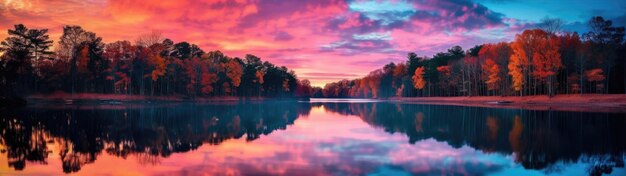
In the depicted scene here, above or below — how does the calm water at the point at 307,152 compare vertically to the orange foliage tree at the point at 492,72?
below

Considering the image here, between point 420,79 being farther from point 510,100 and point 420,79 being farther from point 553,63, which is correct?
point 553,63

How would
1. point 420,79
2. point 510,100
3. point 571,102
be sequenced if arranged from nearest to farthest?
point 571,102 < point 510,100 < point 420,79

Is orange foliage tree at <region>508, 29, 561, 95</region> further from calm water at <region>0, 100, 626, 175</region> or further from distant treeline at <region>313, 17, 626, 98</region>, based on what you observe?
calm water at <region>0, 100, 626, 175</region>

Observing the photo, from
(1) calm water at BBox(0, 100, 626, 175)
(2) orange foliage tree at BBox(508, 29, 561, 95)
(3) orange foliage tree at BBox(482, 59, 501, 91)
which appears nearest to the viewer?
(1) calm water at BBox(0, 100, 626, 175)

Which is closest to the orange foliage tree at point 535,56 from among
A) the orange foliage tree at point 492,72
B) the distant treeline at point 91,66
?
the orange foliage tree at point 492,72

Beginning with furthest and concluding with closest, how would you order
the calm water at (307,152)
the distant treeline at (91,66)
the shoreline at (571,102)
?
the distant treeline at (91,66) < the shoreline at (571,102) < the calm water at (307,152)

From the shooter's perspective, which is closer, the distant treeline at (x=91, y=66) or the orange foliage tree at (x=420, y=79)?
the distant treeline at (x=91, y=66)

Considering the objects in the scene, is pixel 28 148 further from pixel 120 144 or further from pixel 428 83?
pixel 428 83

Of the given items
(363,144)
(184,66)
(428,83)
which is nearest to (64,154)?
(363,144)

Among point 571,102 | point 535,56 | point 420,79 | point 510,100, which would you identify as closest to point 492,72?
point 510,100

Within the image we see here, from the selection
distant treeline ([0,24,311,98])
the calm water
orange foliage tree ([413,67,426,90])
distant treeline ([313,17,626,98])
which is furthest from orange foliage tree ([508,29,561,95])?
distant treeline ([0,24,311,98])

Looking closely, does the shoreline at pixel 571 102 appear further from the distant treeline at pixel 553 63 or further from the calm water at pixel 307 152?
the calm water at pixel 307 152

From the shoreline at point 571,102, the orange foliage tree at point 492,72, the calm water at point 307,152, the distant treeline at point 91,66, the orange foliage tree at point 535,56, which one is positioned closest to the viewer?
the calm water at point 307,152

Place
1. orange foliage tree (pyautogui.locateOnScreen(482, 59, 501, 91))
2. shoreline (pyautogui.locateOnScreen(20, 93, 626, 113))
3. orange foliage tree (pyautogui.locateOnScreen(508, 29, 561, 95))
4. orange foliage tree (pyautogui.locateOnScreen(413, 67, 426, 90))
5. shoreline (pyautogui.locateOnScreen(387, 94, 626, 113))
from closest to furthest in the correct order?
shoreline (pyautogui.locateOnScreen(387, 94, 626, 113)), shoreline (pyautogui.locateOnScreen(20, 93, 626, 113)), orange foliage tree (pyautogui.locateOnScreen(508, 29, 561, 95)), orange foliage tree (pyautogui.locateOnScreen(482, 59, 501, 91)), orange foliage tree (pyautogui.locateOnScreen(413, 67, 426, 90))
